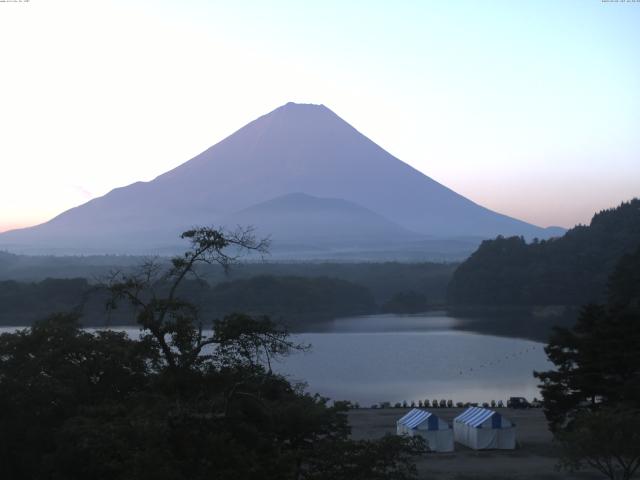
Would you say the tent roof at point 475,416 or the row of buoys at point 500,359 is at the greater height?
the tent roof at point 475,416

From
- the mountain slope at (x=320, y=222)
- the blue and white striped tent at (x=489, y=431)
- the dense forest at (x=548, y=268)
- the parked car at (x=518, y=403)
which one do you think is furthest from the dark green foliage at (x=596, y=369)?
the mountain slope at (x=320, y=222)

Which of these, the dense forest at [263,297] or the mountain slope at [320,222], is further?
the mountain slope at [320,222]

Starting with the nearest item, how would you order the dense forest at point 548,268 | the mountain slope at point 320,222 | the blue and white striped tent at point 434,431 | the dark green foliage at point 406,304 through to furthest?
1. the blue and white striped tent at point 434,431
2. the dense forest at point 548,268
3. the dark green foliage at point 406,304
4. the mountain slope at point 320,222

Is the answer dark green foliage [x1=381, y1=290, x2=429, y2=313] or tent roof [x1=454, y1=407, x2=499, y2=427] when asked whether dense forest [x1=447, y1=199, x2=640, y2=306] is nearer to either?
dark green foliage [x1=381, y1=290, x2=429, y2=313]

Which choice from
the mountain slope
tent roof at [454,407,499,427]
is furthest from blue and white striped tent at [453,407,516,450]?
the mountain slope

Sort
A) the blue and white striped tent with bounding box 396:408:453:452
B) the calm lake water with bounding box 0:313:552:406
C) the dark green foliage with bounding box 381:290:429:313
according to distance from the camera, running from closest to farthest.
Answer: the blue and white striped tent with bounding box 396:408:453:452 < the calm lake water with bounding box 0:313:552:406 < the dark green foliage with bounding box 381:290:429:313

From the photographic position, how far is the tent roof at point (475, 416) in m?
14.9

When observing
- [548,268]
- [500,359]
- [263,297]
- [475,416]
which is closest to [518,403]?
[475,416]

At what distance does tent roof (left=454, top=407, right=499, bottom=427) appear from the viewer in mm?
14859

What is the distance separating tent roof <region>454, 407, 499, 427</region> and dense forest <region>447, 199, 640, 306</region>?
33.1 m

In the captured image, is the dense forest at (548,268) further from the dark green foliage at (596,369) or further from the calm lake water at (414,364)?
the dark green foliage at (596,369)

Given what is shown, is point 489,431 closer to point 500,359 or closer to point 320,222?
point 500,359

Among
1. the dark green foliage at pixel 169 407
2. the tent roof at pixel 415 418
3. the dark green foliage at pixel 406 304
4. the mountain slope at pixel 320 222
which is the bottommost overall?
the tent roof at pixel 415 418

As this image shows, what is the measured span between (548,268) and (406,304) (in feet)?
26.3
